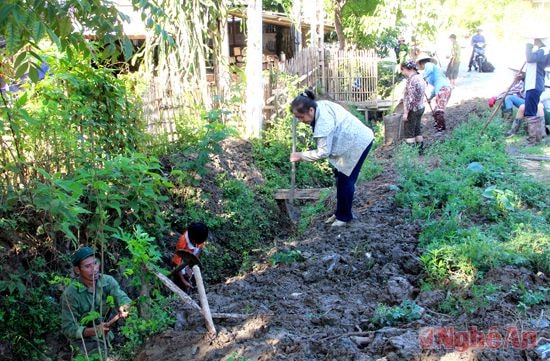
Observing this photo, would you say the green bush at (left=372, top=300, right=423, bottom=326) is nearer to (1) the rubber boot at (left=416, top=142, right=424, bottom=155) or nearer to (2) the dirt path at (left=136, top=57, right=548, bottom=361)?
(2) the dirt path at (left=136, top=57, right=548, bottom=361)

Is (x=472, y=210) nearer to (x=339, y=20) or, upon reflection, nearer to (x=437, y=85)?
(x=437, y=85)

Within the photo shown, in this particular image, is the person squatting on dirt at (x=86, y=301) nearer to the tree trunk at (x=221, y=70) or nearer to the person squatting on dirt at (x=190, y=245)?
the person squatting on dirt at (x=190, y=245)

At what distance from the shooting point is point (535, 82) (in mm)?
9602

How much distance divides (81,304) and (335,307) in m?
1.91

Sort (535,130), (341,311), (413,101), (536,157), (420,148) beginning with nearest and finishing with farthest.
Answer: (341,311)
(536,157)
(413,101)
(535,130)
(420,148)

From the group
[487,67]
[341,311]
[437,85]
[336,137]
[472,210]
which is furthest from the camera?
[487,67]

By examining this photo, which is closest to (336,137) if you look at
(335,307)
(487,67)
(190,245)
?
(190,245)

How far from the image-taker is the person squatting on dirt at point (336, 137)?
5.94m

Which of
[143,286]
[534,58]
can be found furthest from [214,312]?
[534,58]

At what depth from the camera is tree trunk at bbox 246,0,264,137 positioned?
382 inches

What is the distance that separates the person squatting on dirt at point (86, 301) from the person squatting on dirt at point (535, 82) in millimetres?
8267

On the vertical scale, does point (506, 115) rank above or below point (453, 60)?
→ below

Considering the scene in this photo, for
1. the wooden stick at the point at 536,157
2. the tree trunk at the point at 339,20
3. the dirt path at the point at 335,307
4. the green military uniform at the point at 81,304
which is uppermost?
the tree trunk at the point at 339,20

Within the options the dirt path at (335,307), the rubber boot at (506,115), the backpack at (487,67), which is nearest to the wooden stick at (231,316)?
the dirt path at (335,307)
